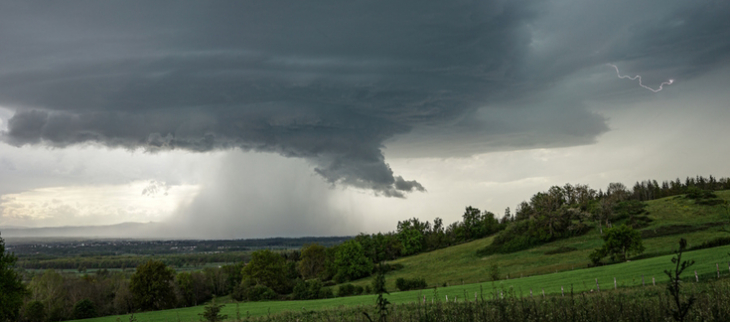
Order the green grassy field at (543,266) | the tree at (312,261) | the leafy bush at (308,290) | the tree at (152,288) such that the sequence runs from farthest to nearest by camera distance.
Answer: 1. the tree at (312,261)
2. the leafy bush at (308,290)
3. the tree at (152,288)
4. the green grassy field at (543,266)

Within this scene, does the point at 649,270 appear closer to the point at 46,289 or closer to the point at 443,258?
the point at 443,258

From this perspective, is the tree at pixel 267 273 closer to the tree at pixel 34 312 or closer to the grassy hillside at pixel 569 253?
the grassy hillside at pixel 569 253

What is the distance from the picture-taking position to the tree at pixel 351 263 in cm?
11519

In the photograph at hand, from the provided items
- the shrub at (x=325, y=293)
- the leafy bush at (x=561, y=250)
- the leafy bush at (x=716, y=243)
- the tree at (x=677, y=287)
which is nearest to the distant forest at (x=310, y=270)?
the shrub at (x=325, y=293)

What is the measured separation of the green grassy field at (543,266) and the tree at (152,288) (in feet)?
35.0

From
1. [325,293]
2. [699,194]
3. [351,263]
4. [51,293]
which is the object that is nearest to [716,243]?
[699,194]

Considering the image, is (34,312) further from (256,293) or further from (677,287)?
(677,287)

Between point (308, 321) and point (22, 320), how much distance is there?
6133cm

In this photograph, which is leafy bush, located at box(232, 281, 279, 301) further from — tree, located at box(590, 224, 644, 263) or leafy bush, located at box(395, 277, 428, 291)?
Answer: tree, located at box(590, 224, 644, 263)

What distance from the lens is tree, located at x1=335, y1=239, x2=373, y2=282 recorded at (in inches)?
4535

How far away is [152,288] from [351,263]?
50597 millimetres

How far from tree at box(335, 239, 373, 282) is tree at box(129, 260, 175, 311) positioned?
43132mm

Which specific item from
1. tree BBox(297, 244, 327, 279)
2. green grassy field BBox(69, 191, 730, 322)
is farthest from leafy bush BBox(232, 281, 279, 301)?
tree BBox(297, 244, 327, 279)

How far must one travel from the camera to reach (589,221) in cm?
11525
